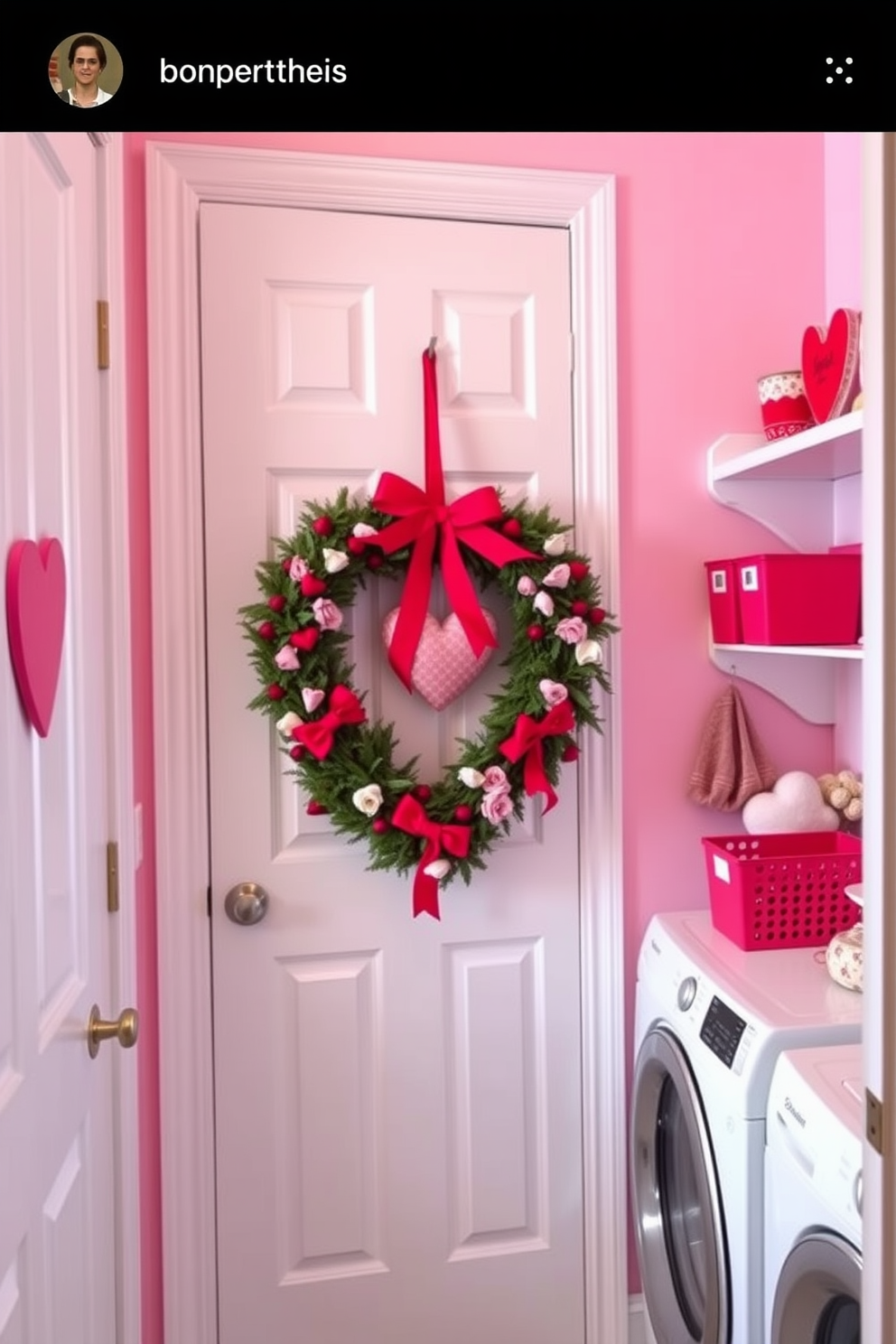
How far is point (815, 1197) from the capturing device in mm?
1069

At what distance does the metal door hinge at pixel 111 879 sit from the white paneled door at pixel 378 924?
12.4 inches

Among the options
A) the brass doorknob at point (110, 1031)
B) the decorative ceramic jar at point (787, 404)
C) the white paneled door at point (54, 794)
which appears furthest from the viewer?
the decorative ceramic jar at point (787, 404)

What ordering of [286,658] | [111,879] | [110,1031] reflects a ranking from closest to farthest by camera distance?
[110,1031] → [111,879] → [286,658]

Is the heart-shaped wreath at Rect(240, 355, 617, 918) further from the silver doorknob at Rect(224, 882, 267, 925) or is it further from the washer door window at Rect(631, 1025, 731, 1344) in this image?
the washer door window at Rect(631, 1025, 731, 1344)

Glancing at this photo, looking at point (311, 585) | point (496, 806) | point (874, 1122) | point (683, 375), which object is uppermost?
point (683, 375)

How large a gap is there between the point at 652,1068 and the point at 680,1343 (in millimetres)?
411

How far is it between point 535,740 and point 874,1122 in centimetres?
87

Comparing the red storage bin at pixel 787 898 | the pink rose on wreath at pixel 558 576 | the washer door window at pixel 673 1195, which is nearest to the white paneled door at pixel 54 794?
the pink rose on wreath at pixel 558 576

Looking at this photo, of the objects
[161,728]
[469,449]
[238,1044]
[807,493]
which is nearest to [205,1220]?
[238,1044]

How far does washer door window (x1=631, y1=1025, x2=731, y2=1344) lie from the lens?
1.33m

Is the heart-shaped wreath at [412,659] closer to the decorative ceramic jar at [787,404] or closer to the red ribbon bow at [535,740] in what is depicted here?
the red ribbon bow at [535,740]

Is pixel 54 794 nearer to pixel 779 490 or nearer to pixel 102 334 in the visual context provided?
pixel 102 334

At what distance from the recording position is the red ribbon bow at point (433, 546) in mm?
1542

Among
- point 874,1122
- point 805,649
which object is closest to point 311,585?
point 805,649
